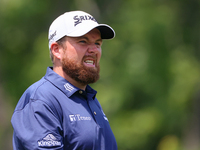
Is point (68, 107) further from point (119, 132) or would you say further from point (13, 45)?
point (13, 45)

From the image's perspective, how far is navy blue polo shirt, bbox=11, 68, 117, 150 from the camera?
9.11 feet

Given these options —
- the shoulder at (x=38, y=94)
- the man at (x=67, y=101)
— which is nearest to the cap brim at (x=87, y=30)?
the man at (x=67, y=101)

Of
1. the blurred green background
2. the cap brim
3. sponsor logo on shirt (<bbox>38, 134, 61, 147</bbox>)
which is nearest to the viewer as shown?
sponsor logo on shirt (<bbox>38, 134, 61, 147</bbox>)

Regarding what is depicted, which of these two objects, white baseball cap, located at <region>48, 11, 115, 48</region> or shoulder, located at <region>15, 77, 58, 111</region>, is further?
white baseball cap, located at <region>48, 11, 115, 48</region>

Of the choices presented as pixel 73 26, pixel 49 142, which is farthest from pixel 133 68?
pixel 49 142

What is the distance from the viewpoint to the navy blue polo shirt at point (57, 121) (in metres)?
2.78

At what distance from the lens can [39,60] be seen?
13562mm

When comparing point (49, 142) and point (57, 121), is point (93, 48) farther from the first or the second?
point (49, 142)

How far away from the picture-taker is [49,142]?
2748mm

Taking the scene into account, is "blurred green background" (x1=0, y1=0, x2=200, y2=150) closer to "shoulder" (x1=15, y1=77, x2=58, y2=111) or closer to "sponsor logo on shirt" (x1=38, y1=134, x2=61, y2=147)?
"shoulder" (x1=15, y1=77, x2=58, y2=111)

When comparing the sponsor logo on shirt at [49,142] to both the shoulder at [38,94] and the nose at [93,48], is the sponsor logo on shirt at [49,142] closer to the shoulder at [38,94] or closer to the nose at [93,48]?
the shoulder at [38,94]

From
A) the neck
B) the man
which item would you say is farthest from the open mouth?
the neck

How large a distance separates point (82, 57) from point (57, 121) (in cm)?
76

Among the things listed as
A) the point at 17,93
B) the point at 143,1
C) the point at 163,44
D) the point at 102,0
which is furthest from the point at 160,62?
the point at 17,93
